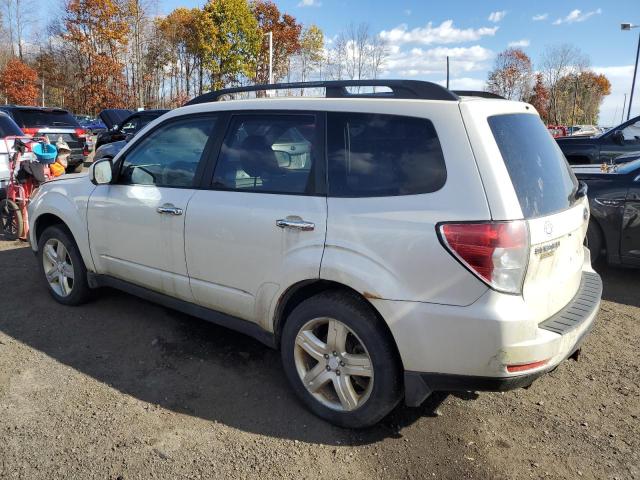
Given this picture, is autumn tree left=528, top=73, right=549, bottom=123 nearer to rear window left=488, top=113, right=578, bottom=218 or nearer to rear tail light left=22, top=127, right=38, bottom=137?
rear tail light left=22, top=127, right=38, bottom=137

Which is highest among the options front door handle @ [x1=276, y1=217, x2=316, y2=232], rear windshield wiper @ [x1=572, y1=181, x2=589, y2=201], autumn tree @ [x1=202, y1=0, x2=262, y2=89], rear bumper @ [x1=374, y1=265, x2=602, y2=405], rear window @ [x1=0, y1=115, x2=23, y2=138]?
autumn tree @ [x1=202, y1=0, x2=262, y2=89]

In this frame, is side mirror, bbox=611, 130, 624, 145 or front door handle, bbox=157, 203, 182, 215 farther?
side mirror, bbox=611, 130, 624, 145

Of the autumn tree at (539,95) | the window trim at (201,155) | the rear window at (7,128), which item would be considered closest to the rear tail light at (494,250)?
the window trim at (201,155)

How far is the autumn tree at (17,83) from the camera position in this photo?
142 feet

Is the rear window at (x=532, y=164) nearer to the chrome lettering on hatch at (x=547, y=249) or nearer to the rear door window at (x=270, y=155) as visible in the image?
the chrome lettering on hatch at (x=547, y=249)

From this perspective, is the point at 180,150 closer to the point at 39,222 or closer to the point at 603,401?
the point at 39,222

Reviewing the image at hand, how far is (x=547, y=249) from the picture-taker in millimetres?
2518

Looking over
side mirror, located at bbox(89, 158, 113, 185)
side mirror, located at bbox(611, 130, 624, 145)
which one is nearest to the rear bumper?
side mirror, located at bbox(89, 158, 113, 185)

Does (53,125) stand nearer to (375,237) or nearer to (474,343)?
(375,237)

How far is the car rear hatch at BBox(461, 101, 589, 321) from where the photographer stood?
239 cm

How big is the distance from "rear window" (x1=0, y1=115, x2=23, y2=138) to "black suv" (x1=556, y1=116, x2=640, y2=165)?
9.69m

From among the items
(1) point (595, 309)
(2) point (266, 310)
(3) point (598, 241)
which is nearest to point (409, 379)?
(2) point (266, 310)

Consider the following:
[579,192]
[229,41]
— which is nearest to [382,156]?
[579,192]

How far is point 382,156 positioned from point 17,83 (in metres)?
50.0
